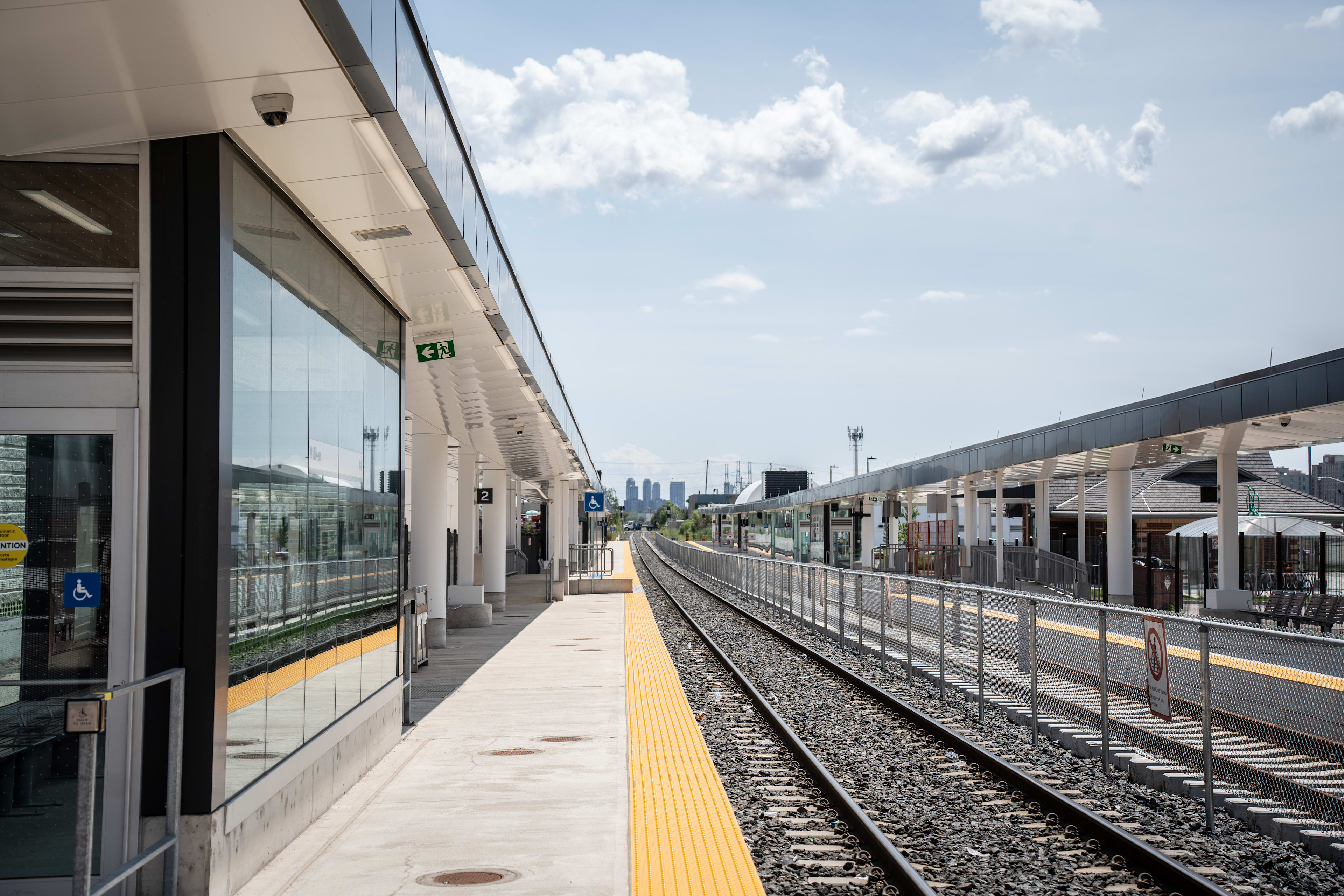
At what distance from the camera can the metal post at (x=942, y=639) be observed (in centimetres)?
1226

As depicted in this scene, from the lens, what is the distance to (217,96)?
4.68m

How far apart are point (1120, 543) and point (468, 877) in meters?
24.1

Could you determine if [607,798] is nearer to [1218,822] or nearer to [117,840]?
[117,840]

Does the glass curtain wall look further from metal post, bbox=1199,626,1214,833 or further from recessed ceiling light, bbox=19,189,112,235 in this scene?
metal post, bbox=1199,626,1214,833

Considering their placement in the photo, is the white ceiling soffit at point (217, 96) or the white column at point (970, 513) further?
the white column at point (970, 513)

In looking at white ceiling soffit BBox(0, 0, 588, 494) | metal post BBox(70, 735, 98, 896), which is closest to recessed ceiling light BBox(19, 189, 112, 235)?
white ceiling soffit BBox(0, 0, 588, 494)

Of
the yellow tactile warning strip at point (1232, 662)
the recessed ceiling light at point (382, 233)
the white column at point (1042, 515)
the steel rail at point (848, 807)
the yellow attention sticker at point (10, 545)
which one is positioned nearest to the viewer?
the yellow attention sticker at point (10, 545)

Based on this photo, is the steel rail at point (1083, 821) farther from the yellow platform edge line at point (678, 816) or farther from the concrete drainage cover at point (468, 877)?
the concrete drainage cover at point (468, 877)

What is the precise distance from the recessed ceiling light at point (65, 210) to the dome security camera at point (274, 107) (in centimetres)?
105

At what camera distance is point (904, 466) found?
38219mm

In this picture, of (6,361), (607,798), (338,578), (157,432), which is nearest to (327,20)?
(157,432)

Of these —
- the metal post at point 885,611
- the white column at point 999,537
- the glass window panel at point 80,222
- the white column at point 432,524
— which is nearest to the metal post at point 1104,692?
the metal post at point 885,611

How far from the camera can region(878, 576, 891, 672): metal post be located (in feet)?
49.1

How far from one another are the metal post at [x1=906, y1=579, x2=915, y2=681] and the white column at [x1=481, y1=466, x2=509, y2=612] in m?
12.8
